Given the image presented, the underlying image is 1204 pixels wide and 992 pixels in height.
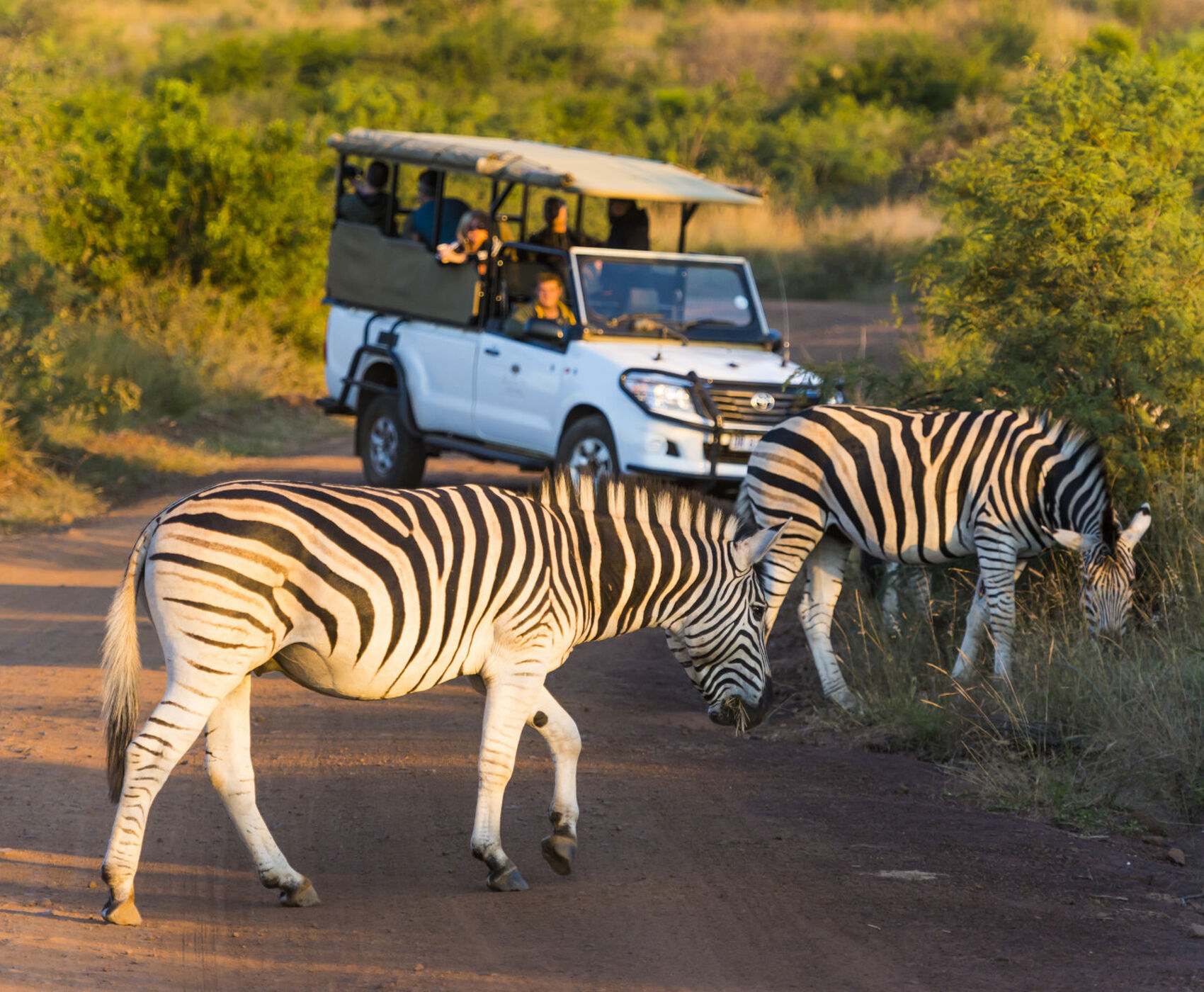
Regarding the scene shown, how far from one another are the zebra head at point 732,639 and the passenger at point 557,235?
22.3 ft

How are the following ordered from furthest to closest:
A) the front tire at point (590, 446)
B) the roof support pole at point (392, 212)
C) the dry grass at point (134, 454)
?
the roof support pole at point (392, 212)
the dry grass at point (134, 454)
the front tire at point (590, 446)

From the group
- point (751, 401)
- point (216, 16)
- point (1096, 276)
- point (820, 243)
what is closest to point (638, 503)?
point (1096, 276)

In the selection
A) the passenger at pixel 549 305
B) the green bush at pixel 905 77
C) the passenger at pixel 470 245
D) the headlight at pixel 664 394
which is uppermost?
the green bush at pixel 905 77

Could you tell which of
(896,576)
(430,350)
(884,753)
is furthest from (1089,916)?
(430,350)

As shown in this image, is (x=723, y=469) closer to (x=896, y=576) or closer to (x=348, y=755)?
(x=896, y=576)

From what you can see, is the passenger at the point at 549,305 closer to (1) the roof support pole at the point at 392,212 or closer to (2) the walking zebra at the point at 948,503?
(1) the roof support pole at the point at 392,212

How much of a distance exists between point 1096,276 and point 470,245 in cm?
534

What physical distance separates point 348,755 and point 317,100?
27.3 m

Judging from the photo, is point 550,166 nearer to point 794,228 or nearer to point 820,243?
point 820,243

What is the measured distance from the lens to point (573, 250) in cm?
1120

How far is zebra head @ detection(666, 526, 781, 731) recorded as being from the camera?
206 inches

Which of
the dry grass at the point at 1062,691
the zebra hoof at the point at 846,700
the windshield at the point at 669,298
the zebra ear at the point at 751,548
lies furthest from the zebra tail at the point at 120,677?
the windshield at the point at 669,298

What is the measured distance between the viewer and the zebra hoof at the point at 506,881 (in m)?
4.79

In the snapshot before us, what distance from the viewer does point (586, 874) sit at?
5.01 m
